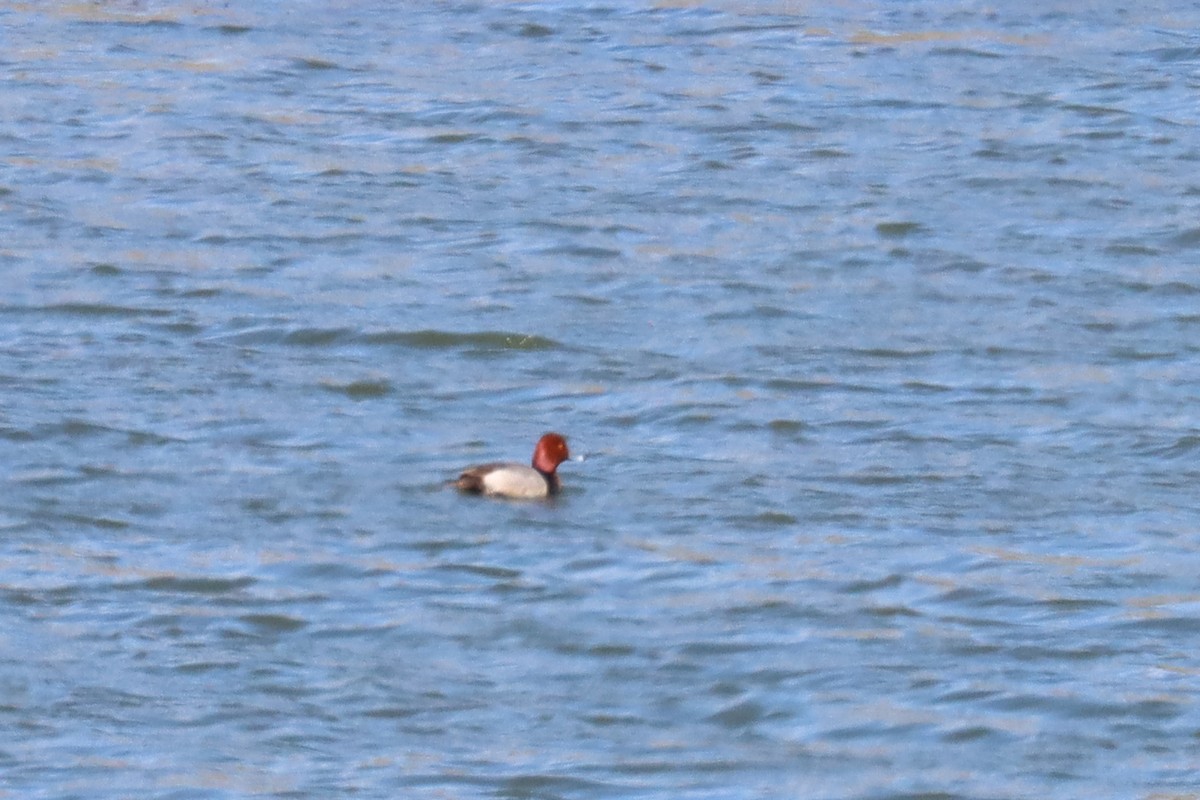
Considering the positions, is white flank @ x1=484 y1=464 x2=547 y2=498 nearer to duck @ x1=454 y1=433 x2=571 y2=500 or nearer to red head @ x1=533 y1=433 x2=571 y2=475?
duck @ x1=454 y1=433 x2=571 y2=500

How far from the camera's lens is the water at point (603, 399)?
26.8 feet

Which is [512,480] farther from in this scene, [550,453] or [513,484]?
[550,453]

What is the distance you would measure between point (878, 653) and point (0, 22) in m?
11.4

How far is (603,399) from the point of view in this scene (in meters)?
11.5

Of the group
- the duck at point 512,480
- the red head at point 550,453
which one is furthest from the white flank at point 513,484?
the red head at point 550,453

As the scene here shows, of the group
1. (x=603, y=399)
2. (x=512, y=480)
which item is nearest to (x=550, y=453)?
(x=512, y=480)

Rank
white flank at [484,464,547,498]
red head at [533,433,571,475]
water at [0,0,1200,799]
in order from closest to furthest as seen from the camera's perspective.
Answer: water at [0,0,1200,799], white flank at [484,464,547,498], red head at [533,433,571,475]

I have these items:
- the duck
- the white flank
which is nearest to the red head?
the duck

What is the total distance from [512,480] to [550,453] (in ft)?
1.03

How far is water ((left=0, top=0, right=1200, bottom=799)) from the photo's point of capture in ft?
26.8

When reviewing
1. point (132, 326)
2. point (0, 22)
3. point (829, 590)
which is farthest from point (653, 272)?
point (0, 22)

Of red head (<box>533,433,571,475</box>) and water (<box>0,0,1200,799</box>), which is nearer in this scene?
water (<box>0,0,1200,799</box>)

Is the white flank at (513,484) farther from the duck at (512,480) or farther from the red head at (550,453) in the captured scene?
the red head at (550,453)

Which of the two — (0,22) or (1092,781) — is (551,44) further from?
(1092,781)
